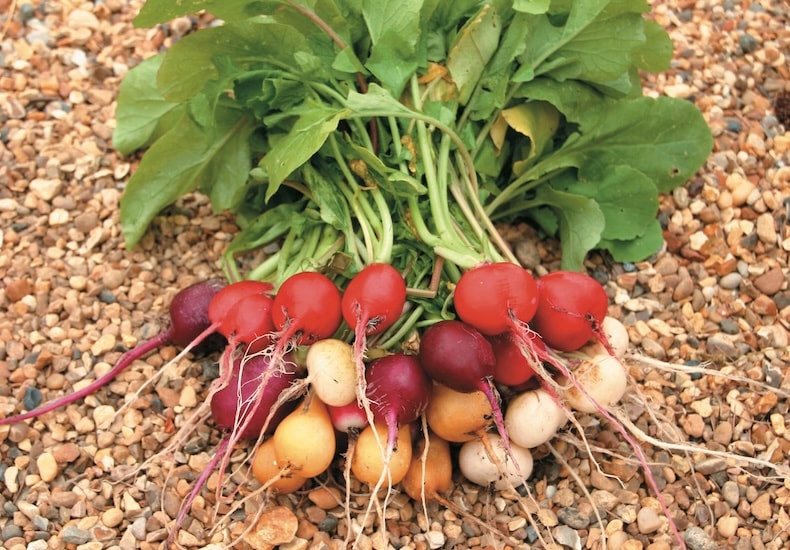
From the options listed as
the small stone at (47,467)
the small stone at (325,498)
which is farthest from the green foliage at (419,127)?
the small stone at (47,467)

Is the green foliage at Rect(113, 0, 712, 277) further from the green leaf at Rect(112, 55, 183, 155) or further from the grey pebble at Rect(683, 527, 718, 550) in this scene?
the grey pebble at Rect(683, 527, 718, 550)

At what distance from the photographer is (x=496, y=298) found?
1.85 metres

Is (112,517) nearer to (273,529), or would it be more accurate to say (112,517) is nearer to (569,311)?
(273,529)

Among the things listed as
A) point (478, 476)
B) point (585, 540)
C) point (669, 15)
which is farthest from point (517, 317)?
point (669, 15)

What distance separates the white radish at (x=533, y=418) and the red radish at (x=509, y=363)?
40 mm

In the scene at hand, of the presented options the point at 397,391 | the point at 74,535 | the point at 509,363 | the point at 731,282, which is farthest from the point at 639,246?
the point at 74,535

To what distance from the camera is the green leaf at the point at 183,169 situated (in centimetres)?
230

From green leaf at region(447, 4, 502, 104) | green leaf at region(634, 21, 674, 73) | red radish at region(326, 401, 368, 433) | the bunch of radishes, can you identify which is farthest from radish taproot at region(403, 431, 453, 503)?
green leaf at region(634, 21, 674, 73)

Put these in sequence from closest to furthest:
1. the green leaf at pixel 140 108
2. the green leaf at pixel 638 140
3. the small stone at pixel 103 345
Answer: the small stone at pixel 103 345 → the green leaf at pixel 638 140 → the green leaf at pixel 140 108

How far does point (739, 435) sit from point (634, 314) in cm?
41

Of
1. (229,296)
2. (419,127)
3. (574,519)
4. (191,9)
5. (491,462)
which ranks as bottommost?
(574,519)

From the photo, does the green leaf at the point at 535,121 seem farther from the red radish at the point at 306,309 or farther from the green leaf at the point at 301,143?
the red radish at the point at 306,309

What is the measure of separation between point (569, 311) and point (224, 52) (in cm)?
103

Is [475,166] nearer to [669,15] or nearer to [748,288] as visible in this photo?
[748,288]
